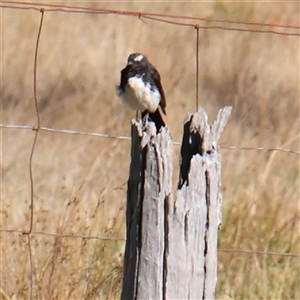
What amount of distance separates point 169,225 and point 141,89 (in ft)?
8.87

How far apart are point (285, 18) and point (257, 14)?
0.81ft

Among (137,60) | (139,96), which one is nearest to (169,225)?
(139,96)

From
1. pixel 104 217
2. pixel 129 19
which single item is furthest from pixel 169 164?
pixel 129 19

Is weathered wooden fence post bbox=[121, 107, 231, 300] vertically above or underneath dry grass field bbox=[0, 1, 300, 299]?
underneath

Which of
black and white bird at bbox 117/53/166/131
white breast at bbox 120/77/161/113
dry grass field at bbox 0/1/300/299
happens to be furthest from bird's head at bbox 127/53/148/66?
dry grass field at bbox 0/1/300/299

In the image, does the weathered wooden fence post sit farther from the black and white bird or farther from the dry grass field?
the black and white bird

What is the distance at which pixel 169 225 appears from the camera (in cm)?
223

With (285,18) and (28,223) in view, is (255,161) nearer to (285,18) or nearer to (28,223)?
(28,223)

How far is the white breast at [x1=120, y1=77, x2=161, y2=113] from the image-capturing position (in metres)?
4.88

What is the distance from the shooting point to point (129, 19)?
6.76m

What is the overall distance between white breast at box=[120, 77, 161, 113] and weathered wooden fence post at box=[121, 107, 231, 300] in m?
2.58

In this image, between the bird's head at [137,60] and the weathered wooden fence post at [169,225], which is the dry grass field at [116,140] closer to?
the bird's head at [137,60]

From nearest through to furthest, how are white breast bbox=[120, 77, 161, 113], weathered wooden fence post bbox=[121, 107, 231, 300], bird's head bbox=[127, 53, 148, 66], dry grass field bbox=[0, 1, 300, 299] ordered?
weathered wooden fence post bbox=[121, 107, 231, 300], dry grass field bbox=[0, 1, 300, 299], white breast bbox=[120, 77, 161, 113], bird's head bbox=[127, 53, 148, 66]

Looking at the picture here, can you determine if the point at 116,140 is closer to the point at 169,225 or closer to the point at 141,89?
the point at 141,89
